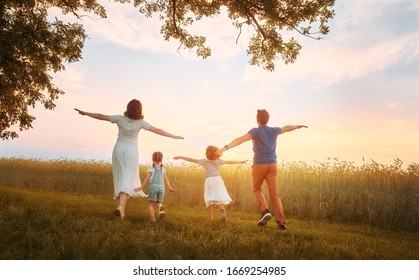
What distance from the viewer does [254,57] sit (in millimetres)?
17516

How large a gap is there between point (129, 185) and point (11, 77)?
350 inches

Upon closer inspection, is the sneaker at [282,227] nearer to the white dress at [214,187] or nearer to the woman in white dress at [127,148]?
the white dress at [214,187]

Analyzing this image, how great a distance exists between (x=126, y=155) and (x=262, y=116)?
3440 millimetres

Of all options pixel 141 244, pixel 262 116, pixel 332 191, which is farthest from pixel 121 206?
pixel 332 191

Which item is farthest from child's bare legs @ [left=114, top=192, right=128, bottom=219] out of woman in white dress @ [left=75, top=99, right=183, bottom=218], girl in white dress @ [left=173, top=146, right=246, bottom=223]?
girl in white dress @ [left=173, top=146, right=246, bottom=223]

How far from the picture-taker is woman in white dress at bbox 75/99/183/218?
9352mm

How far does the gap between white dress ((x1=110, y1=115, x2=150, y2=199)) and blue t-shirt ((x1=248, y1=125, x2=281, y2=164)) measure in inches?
104

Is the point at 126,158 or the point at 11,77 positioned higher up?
the point at 11,77

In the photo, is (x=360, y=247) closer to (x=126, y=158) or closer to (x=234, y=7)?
(x=126, y=158)

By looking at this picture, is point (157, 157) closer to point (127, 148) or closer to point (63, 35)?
point (127, 148)

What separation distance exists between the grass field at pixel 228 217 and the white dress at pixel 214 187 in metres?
0.61

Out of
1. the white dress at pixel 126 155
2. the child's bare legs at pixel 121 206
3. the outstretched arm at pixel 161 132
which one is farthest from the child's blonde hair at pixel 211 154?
the child's bare legs at pixel 121 206

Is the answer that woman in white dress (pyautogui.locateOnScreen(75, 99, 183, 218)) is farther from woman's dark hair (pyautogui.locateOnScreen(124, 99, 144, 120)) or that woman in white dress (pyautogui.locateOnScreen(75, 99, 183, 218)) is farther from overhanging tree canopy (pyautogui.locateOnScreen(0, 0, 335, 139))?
overhanging tree canopy (pyautogui.locateOnScreen(0, 0, 335, 139))
